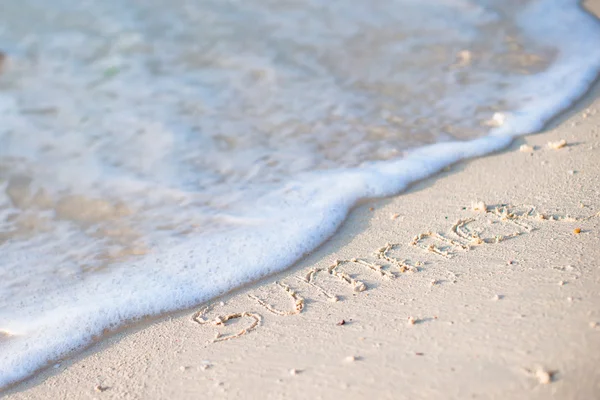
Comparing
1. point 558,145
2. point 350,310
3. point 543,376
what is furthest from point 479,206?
point 543,376

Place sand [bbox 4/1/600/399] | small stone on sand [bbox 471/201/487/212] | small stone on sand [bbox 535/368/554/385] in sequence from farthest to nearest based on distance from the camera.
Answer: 1. small stone on sand [bbox 471/201/487/212]
2. sand [bbox 4/1/600/399]
3. small stone on sand [bbox 535/368/554/385]

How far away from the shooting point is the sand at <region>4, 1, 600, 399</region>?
1.79 meters

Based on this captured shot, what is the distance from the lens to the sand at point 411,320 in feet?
5.88

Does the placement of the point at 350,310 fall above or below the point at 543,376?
below

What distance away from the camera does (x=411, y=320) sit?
2.10 meters

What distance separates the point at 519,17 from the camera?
5.83 meters

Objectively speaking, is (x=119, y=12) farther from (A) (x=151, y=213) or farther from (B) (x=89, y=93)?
(A) (x=151, y=213)

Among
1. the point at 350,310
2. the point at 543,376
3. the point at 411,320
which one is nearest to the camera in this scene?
the point at 543,376

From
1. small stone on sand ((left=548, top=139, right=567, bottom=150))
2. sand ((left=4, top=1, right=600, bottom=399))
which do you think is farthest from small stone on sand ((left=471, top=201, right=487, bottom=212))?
small stone on sand ((left=548, top=139, right=567, bottom=150))

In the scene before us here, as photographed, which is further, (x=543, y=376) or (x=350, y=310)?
(x=350, y=310)

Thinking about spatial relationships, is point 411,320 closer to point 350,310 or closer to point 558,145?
point 350,310

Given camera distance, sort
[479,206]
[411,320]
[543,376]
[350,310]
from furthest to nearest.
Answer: [479,206], [350,310], [411,320], [543,376]

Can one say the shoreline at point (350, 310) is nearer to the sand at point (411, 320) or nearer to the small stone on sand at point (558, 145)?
the sand at point (411, 320)

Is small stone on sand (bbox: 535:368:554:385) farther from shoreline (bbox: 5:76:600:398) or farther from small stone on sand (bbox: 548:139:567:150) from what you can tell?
small stone on sand (bbox: 548:139:567:150)
